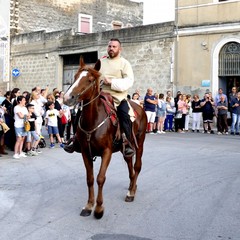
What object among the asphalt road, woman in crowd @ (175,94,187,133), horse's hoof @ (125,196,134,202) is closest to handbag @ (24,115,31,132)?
the asphalt road

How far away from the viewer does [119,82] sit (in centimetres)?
686

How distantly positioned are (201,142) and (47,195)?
9.18m

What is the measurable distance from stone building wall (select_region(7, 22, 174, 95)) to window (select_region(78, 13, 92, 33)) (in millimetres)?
6593

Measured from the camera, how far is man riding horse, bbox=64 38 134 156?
695 cm

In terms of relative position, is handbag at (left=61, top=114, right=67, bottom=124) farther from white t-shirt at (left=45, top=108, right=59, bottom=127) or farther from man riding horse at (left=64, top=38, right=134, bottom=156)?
man riding horse at (left=64, top=38, right=134, bottom=156)

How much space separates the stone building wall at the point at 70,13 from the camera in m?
34.1

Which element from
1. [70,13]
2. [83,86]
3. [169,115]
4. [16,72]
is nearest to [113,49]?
[83,86]

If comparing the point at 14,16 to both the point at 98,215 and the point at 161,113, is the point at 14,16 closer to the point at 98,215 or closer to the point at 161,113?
the point at 161,113

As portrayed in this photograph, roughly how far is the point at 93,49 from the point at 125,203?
2102 cm

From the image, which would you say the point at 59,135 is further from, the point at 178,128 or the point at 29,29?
the point at 29,29

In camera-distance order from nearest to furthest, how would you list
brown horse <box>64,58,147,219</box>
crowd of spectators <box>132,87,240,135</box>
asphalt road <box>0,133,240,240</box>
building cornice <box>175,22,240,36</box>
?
asphalt road <box>0,133,240,240</box>
brown horse <box>64,58,147,219</box>
crowd of spectators <box>132,87,240,135</box>
building cornice <box>175,22,240,36</box>

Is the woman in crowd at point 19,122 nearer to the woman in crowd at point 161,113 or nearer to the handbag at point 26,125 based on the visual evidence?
the handbag at point 26,125

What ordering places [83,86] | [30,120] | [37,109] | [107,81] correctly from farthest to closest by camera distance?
1. [37,109]
2. [30,120]
3. [107,81]
4. [83,86]

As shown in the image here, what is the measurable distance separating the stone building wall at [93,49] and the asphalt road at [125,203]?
506 inches
